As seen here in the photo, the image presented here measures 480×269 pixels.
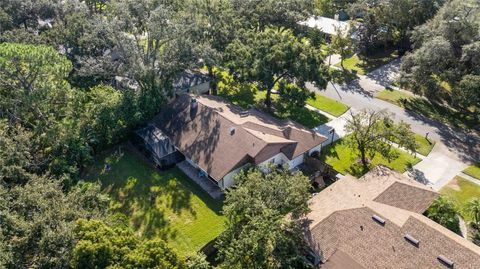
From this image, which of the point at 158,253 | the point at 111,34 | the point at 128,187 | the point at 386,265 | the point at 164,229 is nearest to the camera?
the point at 158,253

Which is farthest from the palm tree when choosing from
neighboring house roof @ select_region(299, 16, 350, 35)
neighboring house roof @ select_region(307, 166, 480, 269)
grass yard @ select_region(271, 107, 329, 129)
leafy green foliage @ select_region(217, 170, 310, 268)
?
neighboring house roof @ select_region(299, 16, 350, 35)

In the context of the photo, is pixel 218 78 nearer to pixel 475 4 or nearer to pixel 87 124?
pixel 87 124

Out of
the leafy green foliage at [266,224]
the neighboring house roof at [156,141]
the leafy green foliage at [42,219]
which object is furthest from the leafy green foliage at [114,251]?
the neighboring house roof at [156,141]

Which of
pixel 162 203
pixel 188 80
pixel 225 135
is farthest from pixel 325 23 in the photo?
pixel 162 203

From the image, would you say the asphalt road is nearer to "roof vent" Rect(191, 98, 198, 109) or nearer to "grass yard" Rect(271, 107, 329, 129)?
"grass yard" Rect(271, 107, 329, 129)

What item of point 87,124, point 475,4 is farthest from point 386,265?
point 475,4

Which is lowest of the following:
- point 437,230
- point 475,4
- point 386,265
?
point 386,265

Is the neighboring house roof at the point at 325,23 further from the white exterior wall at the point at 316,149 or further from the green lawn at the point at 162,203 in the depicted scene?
the green lawn at the point at 162,203
